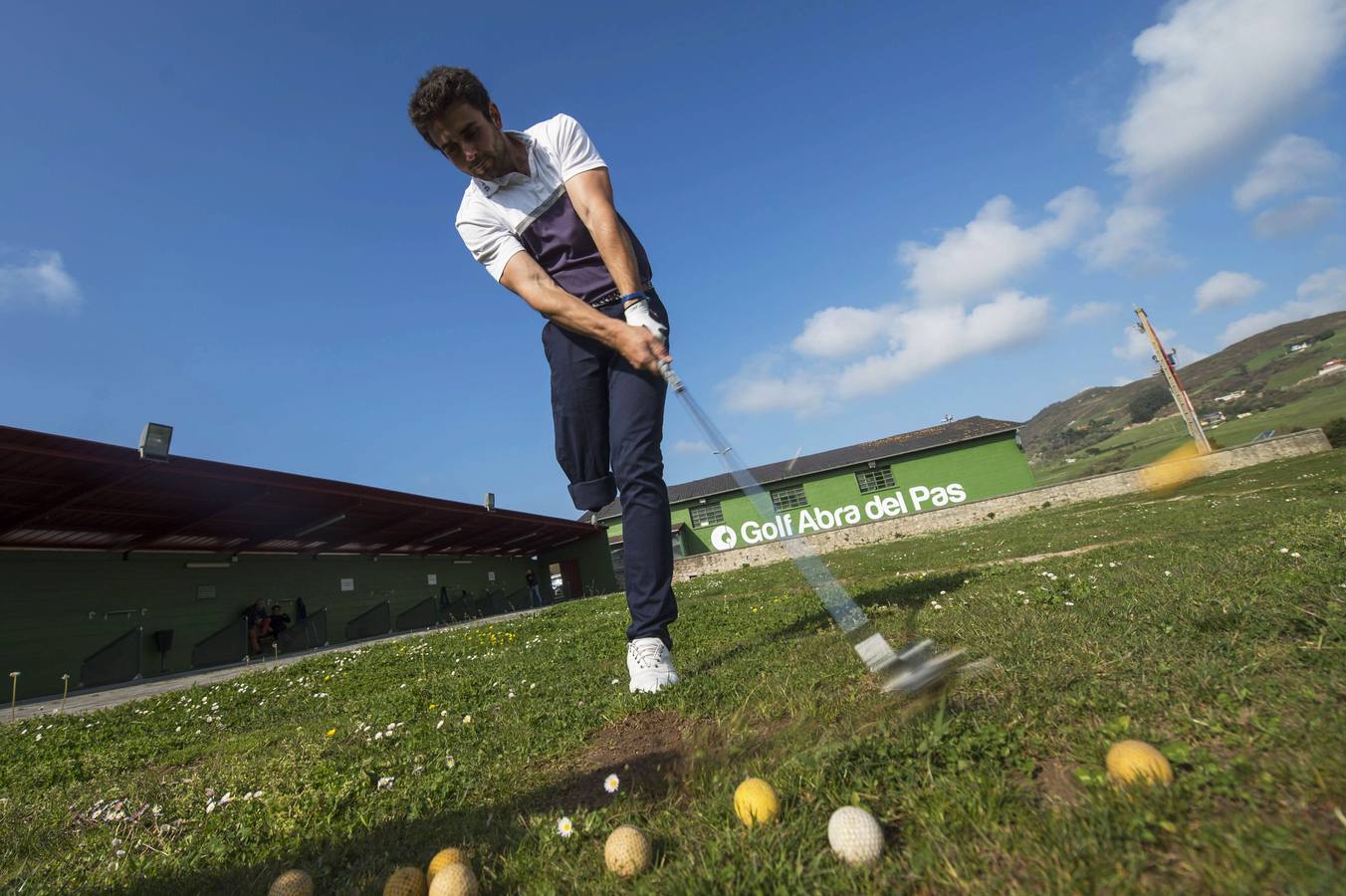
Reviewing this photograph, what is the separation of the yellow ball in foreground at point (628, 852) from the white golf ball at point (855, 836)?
49 cm

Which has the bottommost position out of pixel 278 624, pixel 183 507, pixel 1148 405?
pixel 278 624

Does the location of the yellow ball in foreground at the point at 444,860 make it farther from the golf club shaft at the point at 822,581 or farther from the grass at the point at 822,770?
the golf club shaft at the point at 822,581

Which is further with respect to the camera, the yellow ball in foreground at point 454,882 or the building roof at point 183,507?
the building roof at point 183,507

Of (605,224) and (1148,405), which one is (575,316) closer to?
(605,224)

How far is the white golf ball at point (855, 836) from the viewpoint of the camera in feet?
4.91

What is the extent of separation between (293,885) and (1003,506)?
3910 cm

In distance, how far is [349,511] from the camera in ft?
68.8

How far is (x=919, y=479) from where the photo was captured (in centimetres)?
4222

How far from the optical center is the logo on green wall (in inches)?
1641

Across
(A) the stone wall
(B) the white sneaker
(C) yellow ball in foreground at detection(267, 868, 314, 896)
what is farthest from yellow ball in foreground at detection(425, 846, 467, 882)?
(A) the stone wall

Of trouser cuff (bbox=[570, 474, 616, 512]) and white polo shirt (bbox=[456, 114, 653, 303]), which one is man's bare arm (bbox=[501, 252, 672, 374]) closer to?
white polo shirt (bbox=[456, 114, 653, 303])

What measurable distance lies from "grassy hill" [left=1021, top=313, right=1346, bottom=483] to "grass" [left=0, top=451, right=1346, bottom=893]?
73.5 m

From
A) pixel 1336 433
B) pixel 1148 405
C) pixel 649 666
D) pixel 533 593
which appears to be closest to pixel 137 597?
pixel 533 593

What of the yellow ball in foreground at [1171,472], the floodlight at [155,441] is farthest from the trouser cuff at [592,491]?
the yellow ball in foreground at [1171,472]
